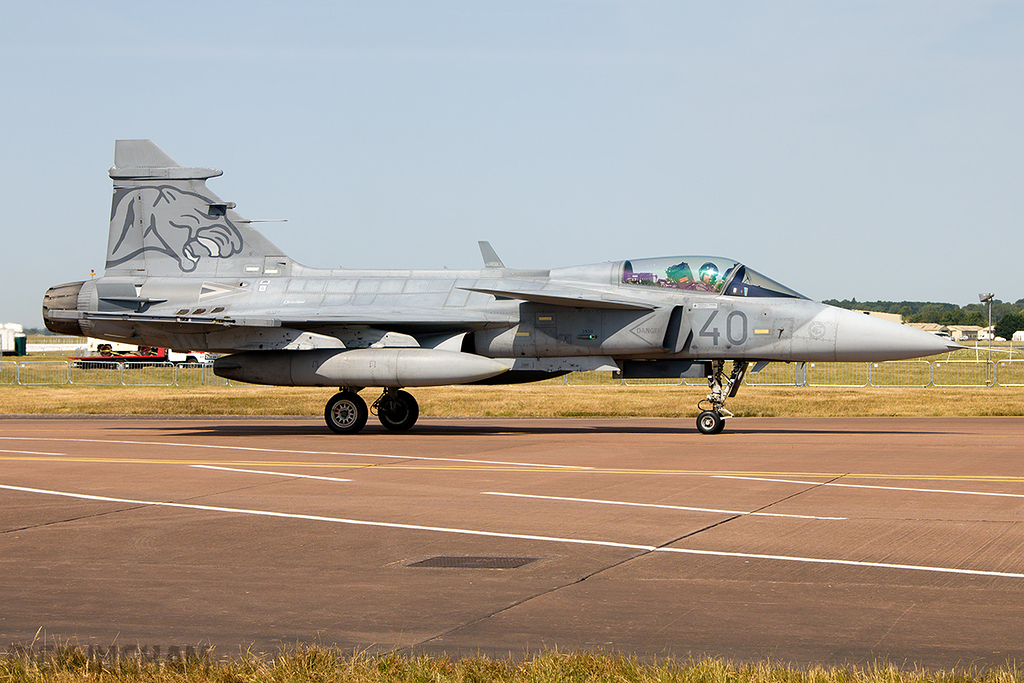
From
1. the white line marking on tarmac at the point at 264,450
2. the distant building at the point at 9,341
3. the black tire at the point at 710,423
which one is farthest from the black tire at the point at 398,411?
the distant building at the point at 9,341

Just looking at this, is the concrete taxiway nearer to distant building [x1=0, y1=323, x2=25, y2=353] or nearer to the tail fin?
the tail fin

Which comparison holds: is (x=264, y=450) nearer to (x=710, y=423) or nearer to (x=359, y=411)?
(x=359, y=411)

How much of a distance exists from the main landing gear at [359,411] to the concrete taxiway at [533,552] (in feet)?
14.9

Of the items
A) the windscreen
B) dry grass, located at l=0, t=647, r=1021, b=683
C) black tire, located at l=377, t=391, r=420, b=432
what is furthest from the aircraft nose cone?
dry grass, located at l=0, t=647, r=1021, b=683

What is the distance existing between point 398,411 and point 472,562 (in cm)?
1279

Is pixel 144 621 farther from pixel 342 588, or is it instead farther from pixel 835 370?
pixel 835 370

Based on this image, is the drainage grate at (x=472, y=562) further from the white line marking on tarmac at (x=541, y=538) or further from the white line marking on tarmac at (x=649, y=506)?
the white line marking on tarmac at (x=649, y=506)

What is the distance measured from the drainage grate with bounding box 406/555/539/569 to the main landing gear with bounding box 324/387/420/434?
38.6ft

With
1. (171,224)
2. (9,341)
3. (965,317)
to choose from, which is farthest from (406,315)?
(965,317)

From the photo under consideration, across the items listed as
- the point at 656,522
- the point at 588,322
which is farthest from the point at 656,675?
the point at 588,322

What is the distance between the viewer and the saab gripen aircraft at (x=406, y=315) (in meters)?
17.4

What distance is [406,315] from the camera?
60.4 ft

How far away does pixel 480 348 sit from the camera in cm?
1867

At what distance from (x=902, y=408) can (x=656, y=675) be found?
21719 millimetres
